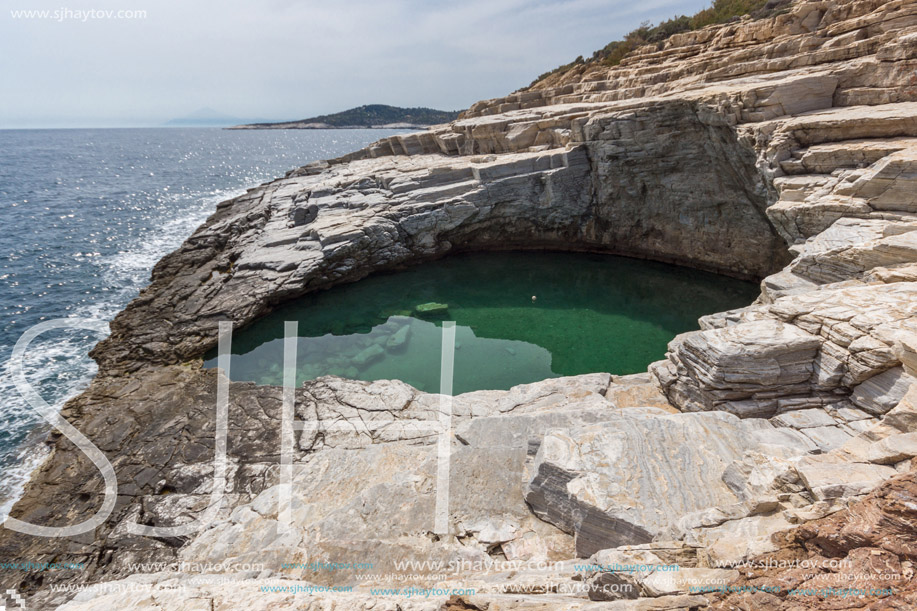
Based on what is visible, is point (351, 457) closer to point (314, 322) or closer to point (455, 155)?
point (314, 322)

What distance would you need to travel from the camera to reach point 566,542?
19.9 feet

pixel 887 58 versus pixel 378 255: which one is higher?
pixel 887 58

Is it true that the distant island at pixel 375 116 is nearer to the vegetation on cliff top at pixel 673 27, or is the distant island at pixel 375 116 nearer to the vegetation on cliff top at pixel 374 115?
the vegetation on cliff top at pixel 374 115

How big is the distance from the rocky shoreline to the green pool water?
4.81ft

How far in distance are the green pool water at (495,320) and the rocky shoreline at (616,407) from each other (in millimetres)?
1466

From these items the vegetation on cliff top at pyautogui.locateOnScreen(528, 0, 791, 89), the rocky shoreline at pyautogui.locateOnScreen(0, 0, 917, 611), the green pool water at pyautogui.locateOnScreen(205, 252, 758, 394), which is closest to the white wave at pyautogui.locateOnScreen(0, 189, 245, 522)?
the rocky shoreline at pyautogui.locateOnScreen(0, 0, 917, 611)

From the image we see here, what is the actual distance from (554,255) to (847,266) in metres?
15.6

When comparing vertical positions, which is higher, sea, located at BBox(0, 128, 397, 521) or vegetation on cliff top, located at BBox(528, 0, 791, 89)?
vegetation on cliff top, located at BBox(528, 0, 791, 89)

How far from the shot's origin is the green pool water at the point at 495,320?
15.0 meters

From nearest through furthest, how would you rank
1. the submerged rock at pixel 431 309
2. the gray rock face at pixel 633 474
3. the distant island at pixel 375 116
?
the gray rock face at pixel 633 474, the submerged rock at pixel 431 309, the distant island at pixel 375 116

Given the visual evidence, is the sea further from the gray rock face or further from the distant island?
the distant island

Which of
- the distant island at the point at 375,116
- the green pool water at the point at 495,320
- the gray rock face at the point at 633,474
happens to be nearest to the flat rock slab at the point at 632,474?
the gray rock face at the point at 633,474

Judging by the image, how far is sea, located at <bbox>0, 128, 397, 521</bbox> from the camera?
13.0 meters

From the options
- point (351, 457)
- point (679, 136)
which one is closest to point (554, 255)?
point (679, 136)
